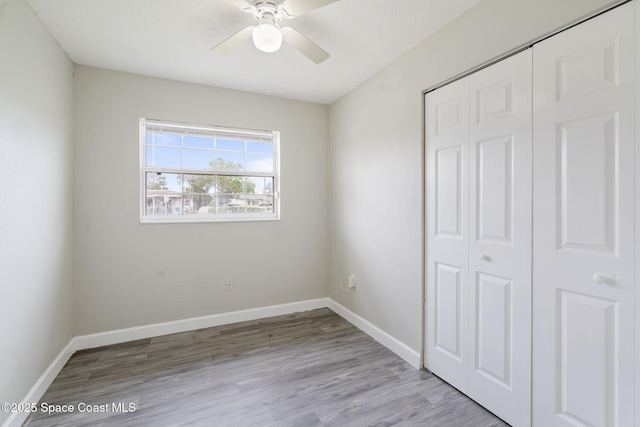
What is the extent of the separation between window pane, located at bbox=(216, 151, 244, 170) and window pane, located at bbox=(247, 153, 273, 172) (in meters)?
0.09

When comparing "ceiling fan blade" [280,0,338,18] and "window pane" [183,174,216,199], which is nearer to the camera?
"ceiling fan blade" [280,0,338,18]

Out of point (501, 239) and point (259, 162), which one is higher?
point (259, 162)

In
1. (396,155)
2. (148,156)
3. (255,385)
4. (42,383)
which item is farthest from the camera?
(148,156)

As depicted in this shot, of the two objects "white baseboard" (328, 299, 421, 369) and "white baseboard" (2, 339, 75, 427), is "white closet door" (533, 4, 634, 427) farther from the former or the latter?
"white baseboard" (2, 339, 75, 427)

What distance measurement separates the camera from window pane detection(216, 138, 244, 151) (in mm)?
3105

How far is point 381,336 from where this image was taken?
264 centimetres

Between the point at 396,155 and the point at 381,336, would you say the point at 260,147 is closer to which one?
the point at 396,155

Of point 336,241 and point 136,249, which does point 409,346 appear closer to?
point 336,241

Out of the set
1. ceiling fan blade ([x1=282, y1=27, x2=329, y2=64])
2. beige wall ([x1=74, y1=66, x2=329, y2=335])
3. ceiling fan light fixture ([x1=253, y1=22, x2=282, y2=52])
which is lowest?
beige wall ([x1=74, y1=66, x2=329, y2=335])

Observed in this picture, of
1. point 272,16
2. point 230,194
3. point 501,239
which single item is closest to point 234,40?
point 272,16

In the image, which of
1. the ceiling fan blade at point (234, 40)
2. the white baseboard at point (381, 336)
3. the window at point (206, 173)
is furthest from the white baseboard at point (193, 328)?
the ceiling fan blade at point (234, 40)

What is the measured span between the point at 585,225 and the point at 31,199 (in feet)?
10.2

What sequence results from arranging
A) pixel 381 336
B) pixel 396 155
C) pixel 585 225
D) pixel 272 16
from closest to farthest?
1. pixel 585 225
2. pixel 272 16
3. pixel 396 155
4. pixel 381 336

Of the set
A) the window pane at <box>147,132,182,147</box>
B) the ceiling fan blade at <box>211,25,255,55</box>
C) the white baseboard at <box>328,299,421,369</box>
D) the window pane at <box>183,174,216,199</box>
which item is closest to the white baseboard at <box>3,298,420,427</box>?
the white baseboard at <box>328,299,421,369</box>
